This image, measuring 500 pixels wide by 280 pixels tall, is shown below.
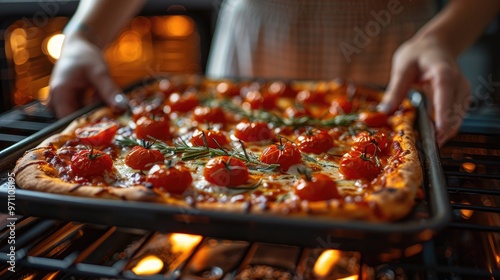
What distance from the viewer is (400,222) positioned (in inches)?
59.7

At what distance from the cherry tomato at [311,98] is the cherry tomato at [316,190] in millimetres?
1220

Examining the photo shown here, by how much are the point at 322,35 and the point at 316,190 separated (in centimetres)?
184

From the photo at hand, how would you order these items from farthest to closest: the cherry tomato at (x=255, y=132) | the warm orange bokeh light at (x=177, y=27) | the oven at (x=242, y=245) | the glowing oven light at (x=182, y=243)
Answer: the warm orange bokeh light at (x=177, y=27)
the cherry tomato at (x=255, y=132)
the glowing oven light at (x=182, y=243)
the oven at (x=242, y=245)

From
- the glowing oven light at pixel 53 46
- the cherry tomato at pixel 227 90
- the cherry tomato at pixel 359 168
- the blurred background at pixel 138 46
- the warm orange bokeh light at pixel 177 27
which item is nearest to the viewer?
the cherry tomato at pixel 359 168

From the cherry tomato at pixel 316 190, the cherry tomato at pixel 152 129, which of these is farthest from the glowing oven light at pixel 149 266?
the cherry tomato at pixel 316 190

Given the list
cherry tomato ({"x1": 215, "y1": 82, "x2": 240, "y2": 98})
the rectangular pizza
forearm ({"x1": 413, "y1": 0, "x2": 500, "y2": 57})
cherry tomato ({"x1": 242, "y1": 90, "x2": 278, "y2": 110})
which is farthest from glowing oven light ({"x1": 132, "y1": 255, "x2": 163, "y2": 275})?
forearm ({"x1": 413, "y1": 0, "x2": 500, "y2": 57})

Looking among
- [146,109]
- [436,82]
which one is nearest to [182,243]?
[146,109]

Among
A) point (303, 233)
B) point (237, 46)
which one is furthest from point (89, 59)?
point (303, 233)

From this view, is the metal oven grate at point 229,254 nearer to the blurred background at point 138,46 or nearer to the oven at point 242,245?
the oven at point 242,245

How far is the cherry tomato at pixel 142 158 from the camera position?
1890mm

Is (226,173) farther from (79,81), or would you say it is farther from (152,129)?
(79,81)

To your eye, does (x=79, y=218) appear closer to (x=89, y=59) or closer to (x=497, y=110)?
(x=89, y=59)

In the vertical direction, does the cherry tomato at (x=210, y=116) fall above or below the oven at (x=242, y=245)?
above

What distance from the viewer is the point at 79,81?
8.63ft
